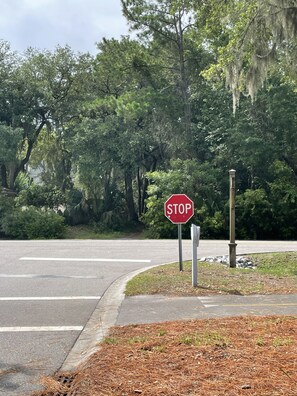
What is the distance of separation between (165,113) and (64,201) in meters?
A: 10.3

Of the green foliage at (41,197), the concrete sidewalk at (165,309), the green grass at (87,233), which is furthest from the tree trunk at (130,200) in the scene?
the concrete sidewalk at (165,309)

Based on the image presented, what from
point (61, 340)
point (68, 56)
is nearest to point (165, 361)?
point (61, 340)

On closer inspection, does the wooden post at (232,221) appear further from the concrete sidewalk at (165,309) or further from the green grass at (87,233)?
the green grass at (87,233)

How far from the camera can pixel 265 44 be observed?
13.3m

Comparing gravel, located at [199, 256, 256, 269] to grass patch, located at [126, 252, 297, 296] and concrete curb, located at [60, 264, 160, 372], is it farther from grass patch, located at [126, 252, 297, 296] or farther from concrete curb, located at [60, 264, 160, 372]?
concrete curb, located at [60, 264, 160, 372]

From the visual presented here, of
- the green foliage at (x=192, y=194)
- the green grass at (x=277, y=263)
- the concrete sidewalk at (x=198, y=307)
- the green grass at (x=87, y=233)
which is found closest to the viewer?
the concrete sidewalk at (x=198, y=307)

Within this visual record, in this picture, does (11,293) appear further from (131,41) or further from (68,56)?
(68,56)

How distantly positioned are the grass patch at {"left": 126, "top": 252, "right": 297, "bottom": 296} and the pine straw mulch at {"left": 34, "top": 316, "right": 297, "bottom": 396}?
9.57 ft

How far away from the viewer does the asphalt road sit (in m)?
4.74

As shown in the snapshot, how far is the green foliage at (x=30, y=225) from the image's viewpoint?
28719 millimetres

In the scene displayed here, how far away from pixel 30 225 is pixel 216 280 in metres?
21.1

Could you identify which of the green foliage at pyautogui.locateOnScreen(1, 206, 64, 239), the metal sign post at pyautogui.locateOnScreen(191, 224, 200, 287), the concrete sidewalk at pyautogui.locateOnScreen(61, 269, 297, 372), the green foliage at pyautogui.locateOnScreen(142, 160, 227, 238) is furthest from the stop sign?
the green foliage at pyautogui.locateOnScreen(1, 206, 64, 239)

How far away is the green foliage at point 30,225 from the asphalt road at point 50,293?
35.5ft

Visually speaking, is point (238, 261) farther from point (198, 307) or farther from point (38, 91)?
point (38, 91)
